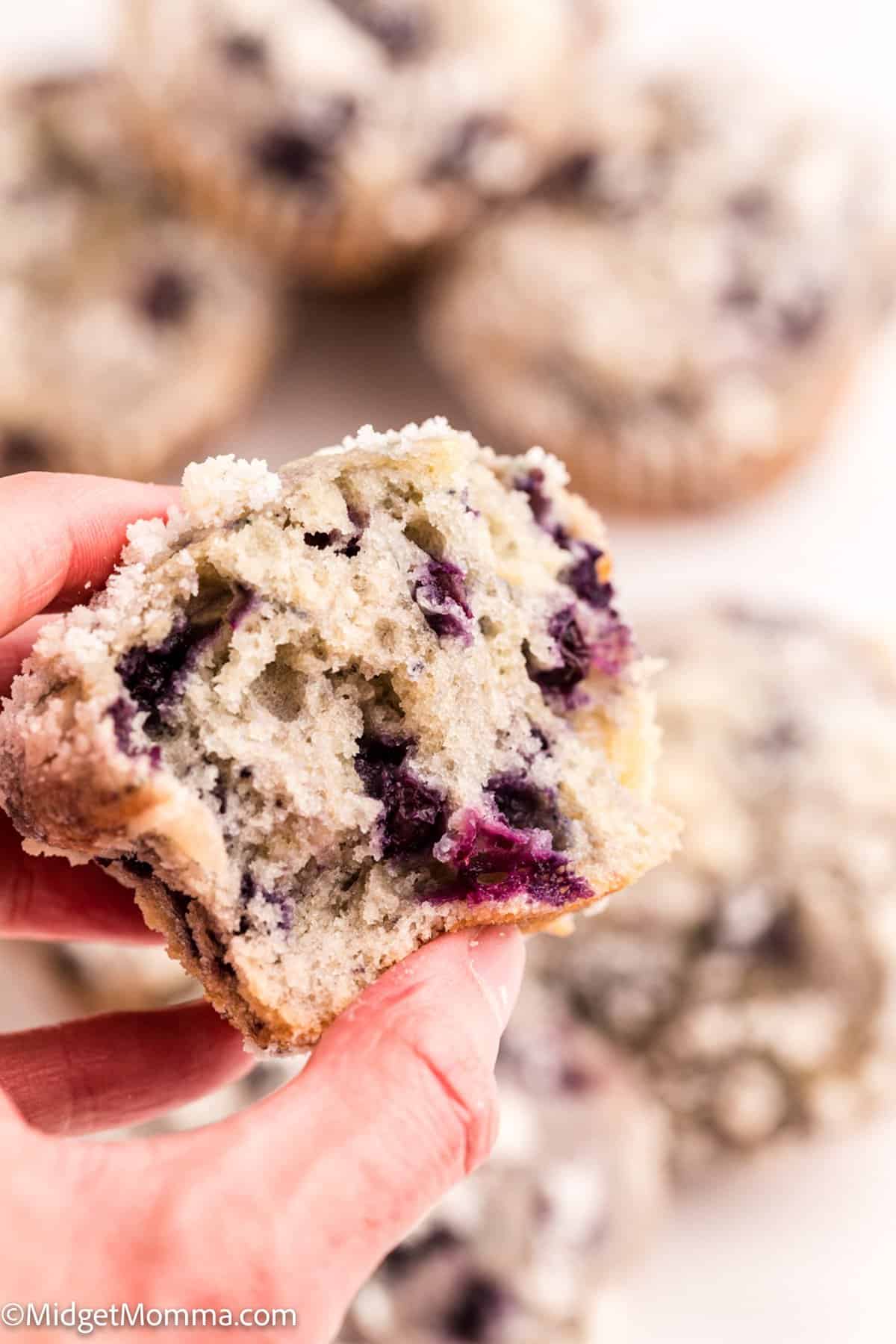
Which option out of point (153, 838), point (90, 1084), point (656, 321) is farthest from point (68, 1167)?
point (656, 321)

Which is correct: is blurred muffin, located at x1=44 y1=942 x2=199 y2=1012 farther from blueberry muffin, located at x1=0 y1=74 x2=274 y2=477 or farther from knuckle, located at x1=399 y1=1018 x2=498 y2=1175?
knuckle, located at x1=399 y1=1018 x2=498 y2=1175

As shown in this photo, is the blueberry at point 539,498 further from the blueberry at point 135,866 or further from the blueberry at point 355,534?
the blueberry at point 135,866

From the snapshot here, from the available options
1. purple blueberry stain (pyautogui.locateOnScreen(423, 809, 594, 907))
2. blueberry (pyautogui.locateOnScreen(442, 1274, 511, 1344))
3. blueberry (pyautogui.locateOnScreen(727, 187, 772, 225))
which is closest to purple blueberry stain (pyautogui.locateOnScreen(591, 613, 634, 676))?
purple blueberry stain (pyautogui.locateOnScreen(423, 809, 594, 907))

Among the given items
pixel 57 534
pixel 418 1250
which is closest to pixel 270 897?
pixel 57 534

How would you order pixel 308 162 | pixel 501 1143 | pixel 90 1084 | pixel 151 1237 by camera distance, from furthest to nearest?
1. pixel 308 162
2. pixel 501 1143
3. pixel 90 1084
4. pixel 151 1237

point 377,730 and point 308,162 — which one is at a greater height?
point 308,162

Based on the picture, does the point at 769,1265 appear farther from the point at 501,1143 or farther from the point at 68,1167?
the point at 68,1167

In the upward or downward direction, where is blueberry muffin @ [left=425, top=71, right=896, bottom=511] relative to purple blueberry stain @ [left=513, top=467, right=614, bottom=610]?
upward
